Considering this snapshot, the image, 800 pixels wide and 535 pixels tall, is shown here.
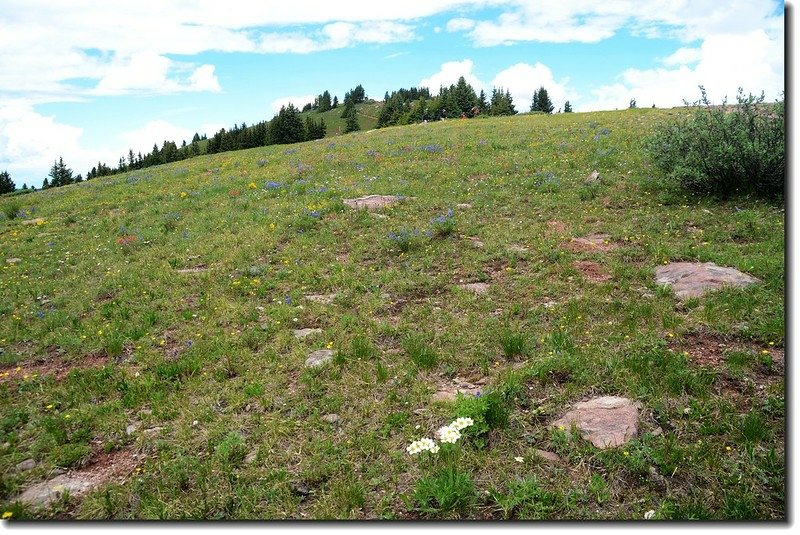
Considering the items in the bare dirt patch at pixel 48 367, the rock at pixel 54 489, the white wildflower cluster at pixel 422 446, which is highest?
the bare dirt patch at pixel 48 367

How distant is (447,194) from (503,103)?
266ft

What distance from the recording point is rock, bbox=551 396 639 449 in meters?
5.00

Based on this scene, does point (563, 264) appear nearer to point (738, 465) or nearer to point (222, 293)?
point (738, 465)

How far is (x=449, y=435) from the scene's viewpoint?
5125mm

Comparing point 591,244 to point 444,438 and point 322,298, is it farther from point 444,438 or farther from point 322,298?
point 444,438

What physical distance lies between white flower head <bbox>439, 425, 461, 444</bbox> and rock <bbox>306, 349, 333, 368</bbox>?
248 cm

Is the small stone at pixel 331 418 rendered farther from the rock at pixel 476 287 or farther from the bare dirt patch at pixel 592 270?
the bare dirt patch at pixel 592 270

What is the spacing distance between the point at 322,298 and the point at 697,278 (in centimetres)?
676

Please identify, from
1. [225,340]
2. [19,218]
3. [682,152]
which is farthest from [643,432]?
[19,218]

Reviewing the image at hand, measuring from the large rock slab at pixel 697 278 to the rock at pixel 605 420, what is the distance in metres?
3.27

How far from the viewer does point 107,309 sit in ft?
31.7

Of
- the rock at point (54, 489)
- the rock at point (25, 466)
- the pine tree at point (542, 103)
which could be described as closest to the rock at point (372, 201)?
Answer: the rock at point (25, 466)

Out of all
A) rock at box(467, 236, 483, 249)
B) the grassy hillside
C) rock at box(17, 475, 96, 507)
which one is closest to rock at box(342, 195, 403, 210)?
the grassy hillside

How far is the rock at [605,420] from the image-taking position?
500cm
